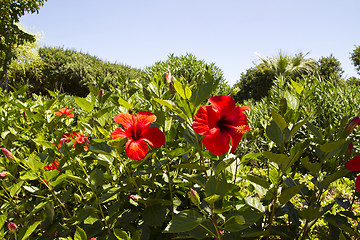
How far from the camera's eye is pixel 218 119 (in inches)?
32.8

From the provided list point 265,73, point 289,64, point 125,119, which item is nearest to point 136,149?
point 125,119

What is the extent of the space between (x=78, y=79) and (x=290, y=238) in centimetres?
2248

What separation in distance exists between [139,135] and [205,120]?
30 cm

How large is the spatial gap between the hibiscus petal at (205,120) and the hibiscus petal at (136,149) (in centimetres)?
21

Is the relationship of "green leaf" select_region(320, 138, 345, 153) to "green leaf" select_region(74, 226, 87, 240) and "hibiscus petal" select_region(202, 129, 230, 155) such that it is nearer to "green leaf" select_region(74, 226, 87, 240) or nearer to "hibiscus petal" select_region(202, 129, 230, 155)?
"hibiscus petal" select_region(202, 129, 230, 155)

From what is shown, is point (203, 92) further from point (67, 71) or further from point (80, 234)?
point (67, 71)

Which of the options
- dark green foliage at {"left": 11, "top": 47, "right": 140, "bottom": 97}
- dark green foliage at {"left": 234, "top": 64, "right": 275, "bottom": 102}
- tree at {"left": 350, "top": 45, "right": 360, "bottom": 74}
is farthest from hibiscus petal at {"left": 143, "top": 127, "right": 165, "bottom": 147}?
tree at {"left": 350, "top": 45, "right": 360, "bottom": 74}

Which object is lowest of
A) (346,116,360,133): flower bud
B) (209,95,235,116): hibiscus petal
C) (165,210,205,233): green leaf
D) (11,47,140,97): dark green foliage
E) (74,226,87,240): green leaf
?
(74,226,87,240): green leaf

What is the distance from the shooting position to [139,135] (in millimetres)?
963

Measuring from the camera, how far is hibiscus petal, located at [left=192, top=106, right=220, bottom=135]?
0.78 meters

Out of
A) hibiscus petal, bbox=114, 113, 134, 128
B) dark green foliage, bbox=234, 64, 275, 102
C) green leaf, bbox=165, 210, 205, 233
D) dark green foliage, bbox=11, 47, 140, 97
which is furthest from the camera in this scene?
dark green foliage, bbox=11, 47, 140, 97

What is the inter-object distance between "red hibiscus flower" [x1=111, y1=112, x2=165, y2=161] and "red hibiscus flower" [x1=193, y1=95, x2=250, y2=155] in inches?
7.1

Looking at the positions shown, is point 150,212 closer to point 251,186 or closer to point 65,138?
point 251,186

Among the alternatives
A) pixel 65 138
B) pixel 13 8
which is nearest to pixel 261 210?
pixel 65 138
